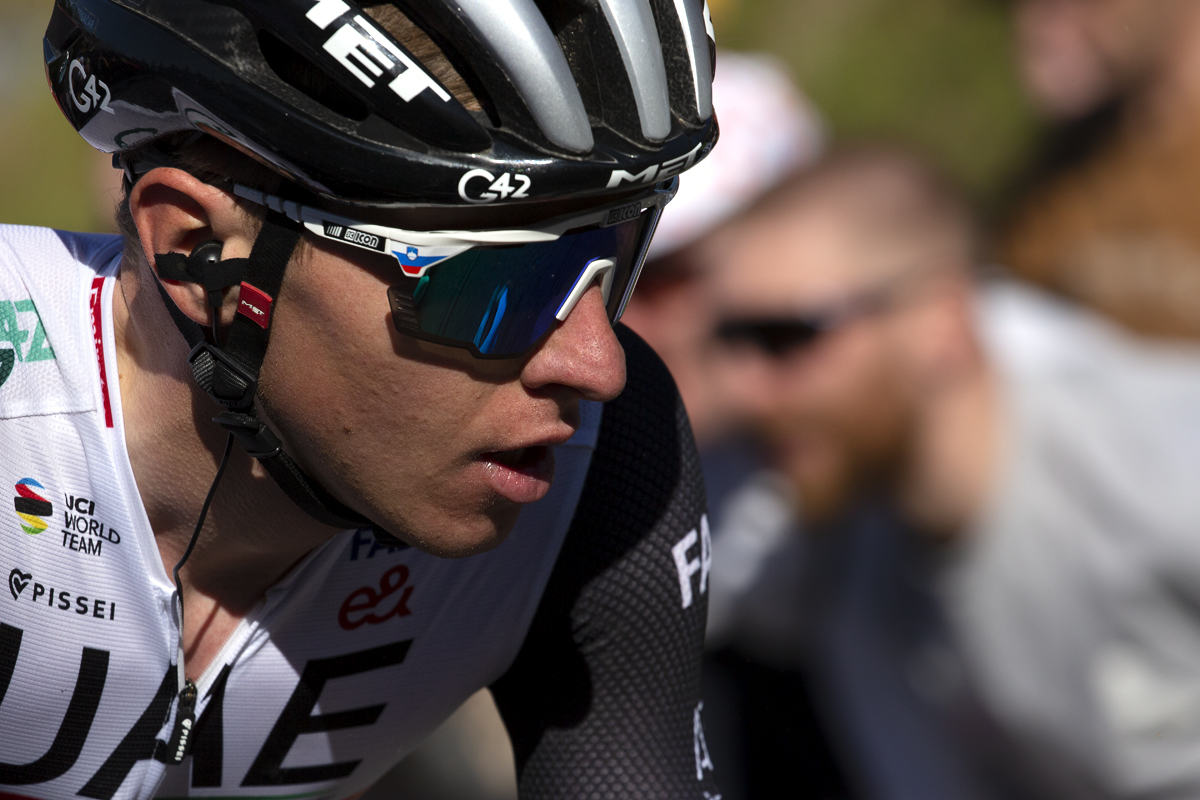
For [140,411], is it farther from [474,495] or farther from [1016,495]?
[1016,495]

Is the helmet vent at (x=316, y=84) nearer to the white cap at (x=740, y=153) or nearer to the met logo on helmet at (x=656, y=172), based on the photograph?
the met logo on helmet at (x=656, y=172)

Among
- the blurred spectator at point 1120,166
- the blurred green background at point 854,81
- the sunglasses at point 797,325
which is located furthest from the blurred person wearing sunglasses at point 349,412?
the blurred green background at point 854,81

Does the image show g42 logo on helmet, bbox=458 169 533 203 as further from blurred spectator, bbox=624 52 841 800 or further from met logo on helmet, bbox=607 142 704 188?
blurred spectator, bbox=624 52 841 800

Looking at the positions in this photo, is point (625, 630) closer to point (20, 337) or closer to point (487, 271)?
point (487, 271)

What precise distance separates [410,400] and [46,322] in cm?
71

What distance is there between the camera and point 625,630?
216 cm

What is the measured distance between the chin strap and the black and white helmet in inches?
5.0

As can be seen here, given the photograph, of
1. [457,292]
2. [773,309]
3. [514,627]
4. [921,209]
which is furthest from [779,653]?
[457,292]

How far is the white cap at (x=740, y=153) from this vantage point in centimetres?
460

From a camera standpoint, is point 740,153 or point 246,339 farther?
point 740,153

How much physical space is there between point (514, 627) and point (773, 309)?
2.52 meters

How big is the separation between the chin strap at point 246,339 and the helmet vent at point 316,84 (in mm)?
179

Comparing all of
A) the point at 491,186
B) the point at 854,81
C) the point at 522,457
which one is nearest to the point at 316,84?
the point at 491,186

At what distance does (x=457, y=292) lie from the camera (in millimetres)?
1650
